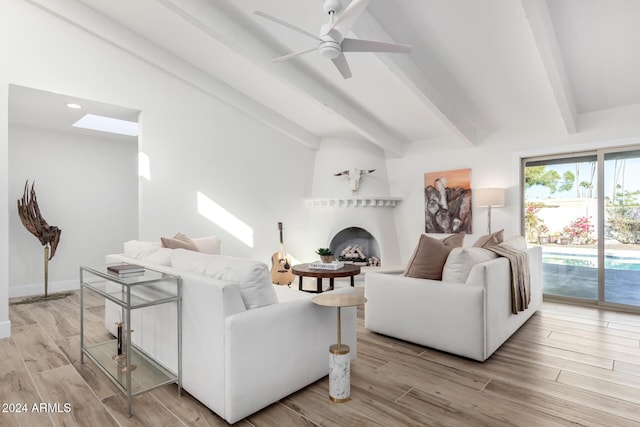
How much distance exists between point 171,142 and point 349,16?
9.98 ft

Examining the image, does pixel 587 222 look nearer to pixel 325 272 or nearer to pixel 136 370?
pixel 325 272

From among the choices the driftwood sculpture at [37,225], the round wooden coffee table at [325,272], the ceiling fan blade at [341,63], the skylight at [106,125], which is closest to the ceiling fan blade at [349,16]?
the ceiling fan blade at [341,63]

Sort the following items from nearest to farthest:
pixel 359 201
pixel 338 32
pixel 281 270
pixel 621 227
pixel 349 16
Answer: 1. pixel 349 16
2. pixel 338 32
3. pixel 621 227
4. pixel 281 270
5. pixel 359 201

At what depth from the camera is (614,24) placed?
3.10 metres

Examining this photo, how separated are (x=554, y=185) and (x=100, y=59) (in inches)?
228

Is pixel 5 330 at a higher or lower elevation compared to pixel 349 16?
lower

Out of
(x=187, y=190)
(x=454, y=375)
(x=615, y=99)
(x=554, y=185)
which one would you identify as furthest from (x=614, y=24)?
(x=187, y=190)

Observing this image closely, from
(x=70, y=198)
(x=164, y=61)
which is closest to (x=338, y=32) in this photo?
(x=164, y=61)

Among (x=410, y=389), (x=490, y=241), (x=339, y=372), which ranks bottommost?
(x=410, y=389)

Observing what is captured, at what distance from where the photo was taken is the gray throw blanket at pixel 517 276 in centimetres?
307

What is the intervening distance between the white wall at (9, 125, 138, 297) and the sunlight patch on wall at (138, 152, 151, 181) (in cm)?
161

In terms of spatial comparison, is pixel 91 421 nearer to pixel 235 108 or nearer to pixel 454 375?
pixel 454 375

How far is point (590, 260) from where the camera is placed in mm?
4449

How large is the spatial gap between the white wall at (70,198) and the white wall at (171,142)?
0.50 feet
